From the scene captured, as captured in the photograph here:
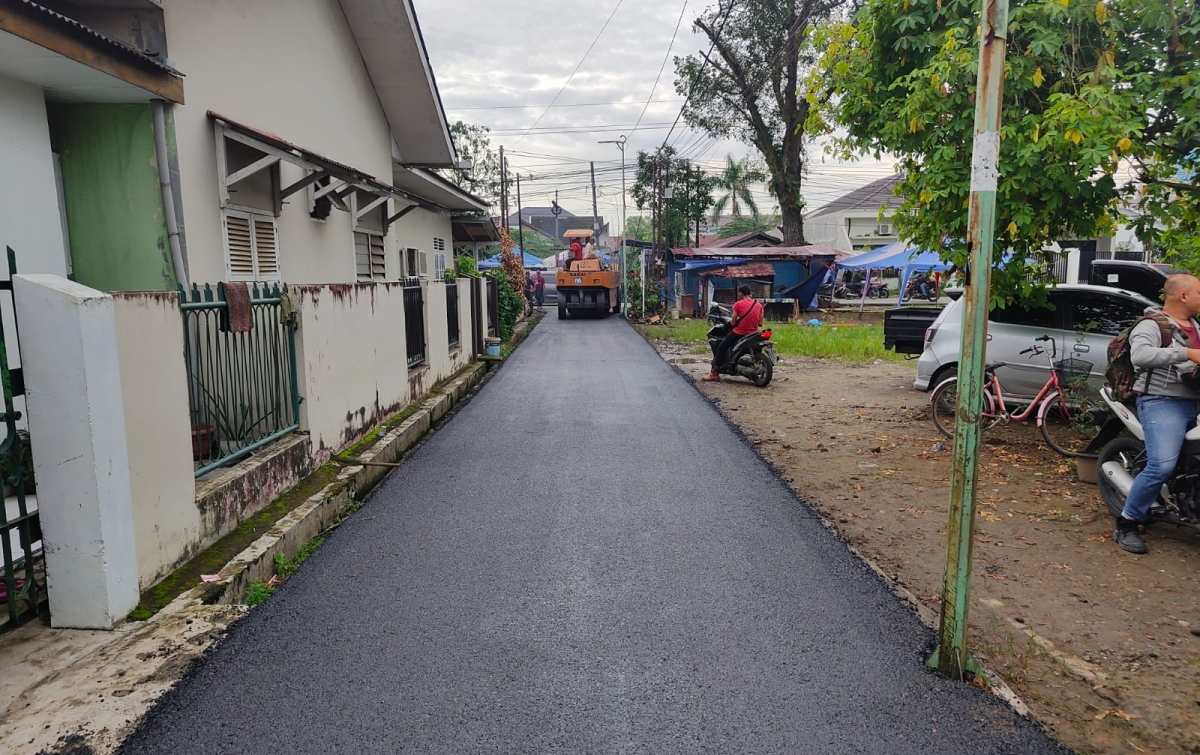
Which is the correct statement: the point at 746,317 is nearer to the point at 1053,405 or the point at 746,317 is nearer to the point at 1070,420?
the point at 1053,405

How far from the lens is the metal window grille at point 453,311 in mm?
13008

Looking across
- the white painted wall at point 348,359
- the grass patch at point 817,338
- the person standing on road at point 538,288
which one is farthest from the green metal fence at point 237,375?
the person standing on road at point 538,288

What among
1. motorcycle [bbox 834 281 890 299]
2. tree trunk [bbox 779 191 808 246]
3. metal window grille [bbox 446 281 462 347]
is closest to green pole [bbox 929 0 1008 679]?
metal window grille [bbox 446 281 462 347]

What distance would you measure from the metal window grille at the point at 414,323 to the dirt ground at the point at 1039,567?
4517 mm

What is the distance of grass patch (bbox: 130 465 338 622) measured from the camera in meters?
3.92

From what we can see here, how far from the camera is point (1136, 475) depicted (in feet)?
17.8

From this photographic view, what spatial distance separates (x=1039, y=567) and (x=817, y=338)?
49.7 ft

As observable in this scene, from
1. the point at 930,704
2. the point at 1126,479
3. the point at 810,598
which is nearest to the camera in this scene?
the point at 930,704

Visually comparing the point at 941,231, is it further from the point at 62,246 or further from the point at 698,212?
the point at 698,212

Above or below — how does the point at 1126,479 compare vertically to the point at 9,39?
below

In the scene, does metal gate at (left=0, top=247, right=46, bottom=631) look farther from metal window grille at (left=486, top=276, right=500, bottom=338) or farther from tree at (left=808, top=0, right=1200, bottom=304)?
metal window grille at (left=486, top=276, right=500, bottom=338)

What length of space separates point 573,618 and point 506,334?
16.8 metres

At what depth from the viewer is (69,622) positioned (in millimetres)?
3600

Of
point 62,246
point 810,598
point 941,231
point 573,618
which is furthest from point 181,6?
point 941,231
